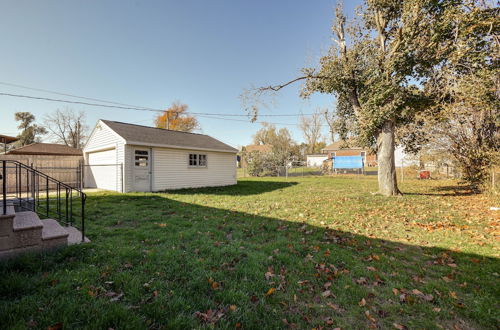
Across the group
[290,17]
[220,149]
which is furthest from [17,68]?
[290,17]

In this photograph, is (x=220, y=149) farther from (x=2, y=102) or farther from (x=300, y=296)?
(x=2, y=102)

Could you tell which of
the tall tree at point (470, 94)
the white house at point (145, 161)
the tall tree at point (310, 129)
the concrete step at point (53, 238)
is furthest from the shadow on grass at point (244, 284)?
the tall tree at point (310, 129)

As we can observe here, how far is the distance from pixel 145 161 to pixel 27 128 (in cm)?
3623

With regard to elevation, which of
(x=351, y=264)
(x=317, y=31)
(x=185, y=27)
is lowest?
(x=351, y=264)

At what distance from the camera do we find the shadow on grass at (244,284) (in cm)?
201

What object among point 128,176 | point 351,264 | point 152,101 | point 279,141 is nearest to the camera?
point 351,264

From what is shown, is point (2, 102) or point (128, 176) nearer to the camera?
point (128, 176)

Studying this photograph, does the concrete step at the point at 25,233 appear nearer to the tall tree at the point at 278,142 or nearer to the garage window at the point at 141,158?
the garage window at the point at 141,158

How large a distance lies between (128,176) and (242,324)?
11.0 m

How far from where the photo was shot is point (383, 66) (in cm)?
867

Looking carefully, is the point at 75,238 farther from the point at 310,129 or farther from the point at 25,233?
the point at 310,129

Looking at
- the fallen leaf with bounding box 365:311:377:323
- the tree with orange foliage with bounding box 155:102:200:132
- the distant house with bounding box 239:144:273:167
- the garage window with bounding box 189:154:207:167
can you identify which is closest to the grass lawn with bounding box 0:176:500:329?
the fallen leaf with bounding box 365:311:377:323

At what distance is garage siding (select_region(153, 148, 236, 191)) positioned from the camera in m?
12.0

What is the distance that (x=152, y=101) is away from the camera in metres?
21.6
